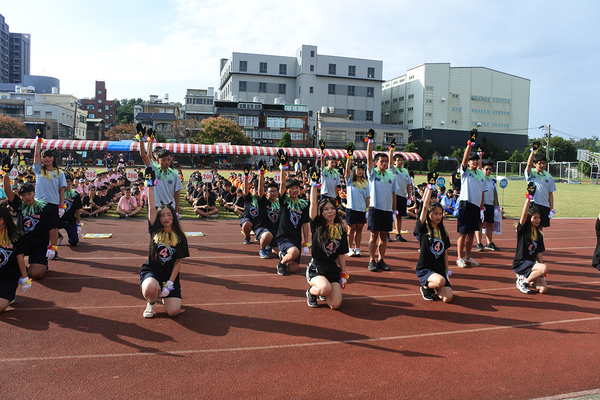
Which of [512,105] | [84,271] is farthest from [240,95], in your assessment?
[84,271]

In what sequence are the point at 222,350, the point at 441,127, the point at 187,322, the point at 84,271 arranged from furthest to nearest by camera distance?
the point at 441,127, the point at 84,271, the point at 187,322, the point at 222,350

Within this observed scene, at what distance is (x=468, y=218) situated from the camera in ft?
25.4

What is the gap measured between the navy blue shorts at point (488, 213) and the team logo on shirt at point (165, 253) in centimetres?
671

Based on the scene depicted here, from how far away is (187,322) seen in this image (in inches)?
196

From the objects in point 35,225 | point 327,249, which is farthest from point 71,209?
point 327,249

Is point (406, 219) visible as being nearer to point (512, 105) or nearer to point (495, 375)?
point (495, 375)

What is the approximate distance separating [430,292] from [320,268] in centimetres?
168

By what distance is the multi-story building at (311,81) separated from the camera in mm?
81875

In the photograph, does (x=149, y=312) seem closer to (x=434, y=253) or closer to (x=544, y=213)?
(x=434, y=253)

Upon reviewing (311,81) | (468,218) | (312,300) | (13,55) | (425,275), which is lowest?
(312,300)

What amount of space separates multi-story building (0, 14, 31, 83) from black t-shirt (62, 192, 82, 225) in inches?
6339

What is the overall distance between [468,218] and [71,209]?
317 inches

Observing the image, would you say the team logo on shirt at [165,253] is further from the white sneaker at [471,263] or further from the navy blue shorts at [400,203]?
the navy blue shorts at [400,203]

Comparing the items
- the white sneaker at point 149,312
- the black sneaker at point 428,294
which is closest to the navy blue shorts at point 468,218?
the black sneaker at point 428,294
